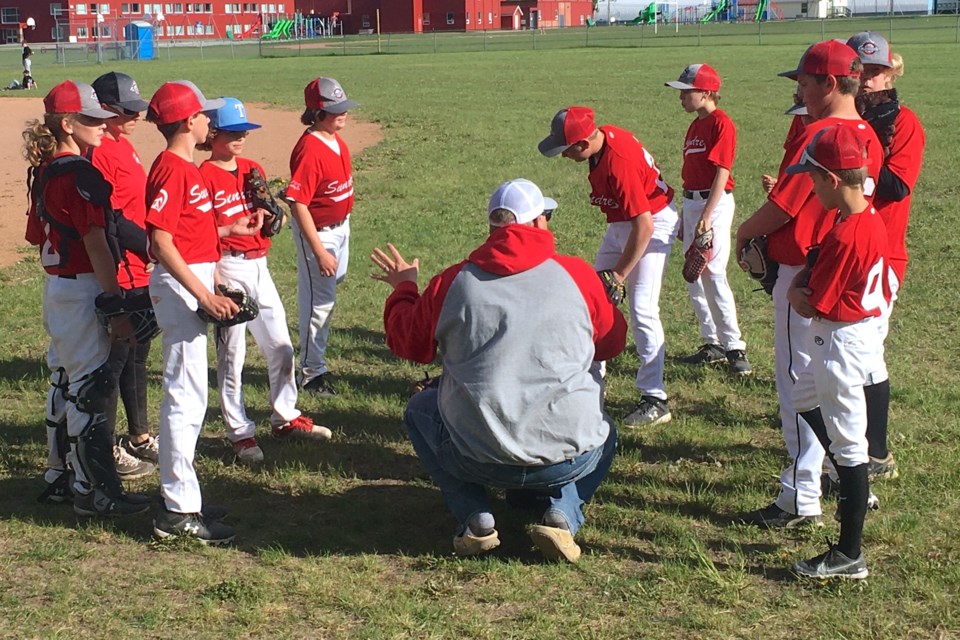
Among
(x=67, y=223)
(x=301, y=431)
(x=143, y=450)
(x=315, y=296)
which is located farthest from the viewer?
(x=315, y=296)

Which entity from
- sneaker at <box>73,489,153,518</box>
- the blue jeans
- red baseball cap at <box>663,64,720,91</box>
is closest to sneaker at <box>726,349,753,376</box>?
red baseball cap at <box>663,64,720,91</box>

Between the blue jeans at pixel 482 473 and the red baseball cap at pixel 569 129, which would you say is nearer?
the blue jeans at pixel 482 473

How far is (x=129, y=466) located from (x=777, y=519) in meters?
3.62

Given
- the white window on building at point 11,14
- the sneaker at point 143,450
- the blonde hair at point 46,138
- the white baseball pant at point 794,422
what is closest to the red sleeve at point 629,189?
the white baseball pant at point 794,422

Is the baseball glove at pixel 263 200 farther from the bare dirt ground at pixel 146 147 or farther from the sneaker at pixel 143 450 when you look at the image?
the bare dirt ground at pixel 146 147

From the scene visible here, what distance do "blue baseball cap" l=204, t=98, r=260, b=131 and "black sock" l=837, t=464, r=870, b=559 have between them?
351 cm

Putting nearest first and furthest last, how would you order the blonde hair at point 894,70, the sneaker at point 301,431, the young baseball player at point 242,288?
the blonde hair at point 894,70 < the young baseball player at point 242,288 < the sneaker at point 301,431

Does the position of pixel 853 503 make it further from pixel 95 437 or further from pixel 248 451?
pixel 95 437

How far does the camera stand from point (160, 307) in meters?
5.04

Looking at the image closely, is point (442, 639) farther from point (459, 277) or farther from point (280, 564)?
point (459, 277)

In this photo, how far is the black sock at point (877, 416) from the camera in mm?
5152

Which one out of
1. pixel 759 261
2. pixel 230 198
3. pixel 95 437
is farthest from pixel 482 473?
pixel 230 198

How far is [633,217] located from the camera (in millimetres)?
6332

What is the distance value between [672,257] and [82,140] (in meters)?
7.06
